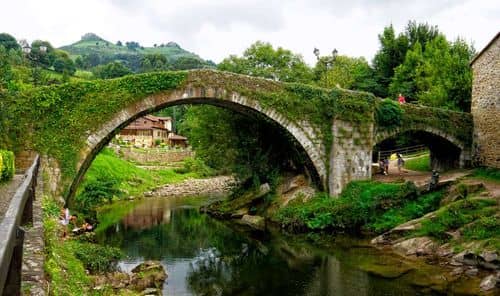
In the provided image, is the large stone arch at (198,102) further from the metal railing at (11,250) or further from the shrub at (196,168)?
the shrub at (196,168)

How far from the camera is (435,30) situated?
3397 centimetres

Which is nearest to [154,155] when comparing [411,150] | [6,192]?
[411,150]

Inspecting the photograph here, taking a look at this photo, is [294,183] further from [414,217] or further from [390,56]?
[390,56]

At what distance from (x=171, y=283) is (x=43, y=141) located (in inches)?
258

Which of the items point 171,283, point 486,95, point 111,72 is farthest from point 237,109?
point 111,72

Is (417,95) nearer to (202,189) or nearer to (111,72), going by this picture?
(202,189)

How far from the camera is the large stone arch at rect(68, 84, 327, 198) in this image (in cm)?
1543

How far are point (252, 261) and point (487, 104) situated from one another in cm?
1338

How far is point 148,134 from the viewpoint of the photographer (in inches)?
2357

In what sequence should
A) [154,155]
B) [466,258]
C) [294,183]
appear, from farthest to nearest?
[154,155] → [294,183] → [466,258]

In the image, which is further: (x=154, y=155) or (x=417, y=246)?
(x=154, y=155)

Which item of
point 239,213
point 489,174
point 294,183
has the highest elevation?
point 489,174

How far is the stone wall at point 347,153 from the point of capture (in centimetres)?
1922

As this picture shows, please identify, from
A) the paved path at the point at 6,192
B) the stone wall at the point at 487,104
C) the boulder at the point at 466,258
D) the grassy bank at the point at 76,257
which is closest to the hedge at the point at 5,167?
the paved path at the point at 6,192
